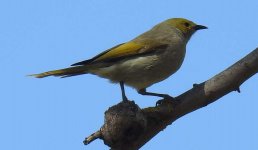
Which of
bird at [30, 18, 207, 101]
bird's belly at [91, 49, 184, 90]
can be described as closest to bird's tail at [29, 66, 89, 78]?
bird at [30, 18, 207, 101]

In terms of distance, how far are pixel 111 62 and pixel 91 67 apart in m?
0.30

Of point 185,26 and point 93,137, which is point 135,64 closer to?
point 185,26

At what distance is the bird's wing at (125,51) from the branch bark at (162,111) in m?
1.70

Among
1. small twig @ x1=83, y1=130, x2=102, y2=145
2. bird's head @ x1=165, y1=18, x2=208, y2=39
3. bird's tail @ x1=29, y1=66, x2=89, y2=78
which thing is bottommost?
small twig @ x1=83, y1=130, x2=102, y2=145

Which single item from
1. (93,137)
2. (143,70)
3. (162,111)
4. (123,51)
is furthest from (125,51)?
(93,137)

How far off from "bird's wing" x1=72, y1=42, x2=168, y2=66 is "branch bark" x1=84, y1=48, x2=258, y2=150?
1704 mm

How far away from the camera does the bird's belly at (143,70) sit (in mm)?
5625

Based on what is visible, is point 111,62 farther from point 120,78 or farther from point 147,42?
point 147,42

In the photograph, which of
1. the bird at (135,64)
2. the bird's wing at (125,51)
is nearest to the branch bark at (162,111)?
the bird at (135,64)

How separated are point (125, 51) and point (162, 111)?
6.24 feet

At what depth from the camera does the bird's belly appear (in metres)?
5.62

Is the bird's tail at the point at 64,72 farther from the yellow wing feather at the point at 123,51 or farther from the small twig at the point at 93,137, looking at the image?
the small twig at the point at 93,137

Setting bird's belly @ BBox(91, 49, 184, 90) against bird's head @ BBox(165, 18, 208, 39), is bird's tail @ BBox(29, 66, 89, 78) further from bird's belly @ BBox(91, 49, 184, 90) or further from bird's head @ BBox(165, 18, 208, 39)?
bird's head @ BBox(165, 18, 208, 39)

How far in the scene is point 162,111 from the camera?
411cm
